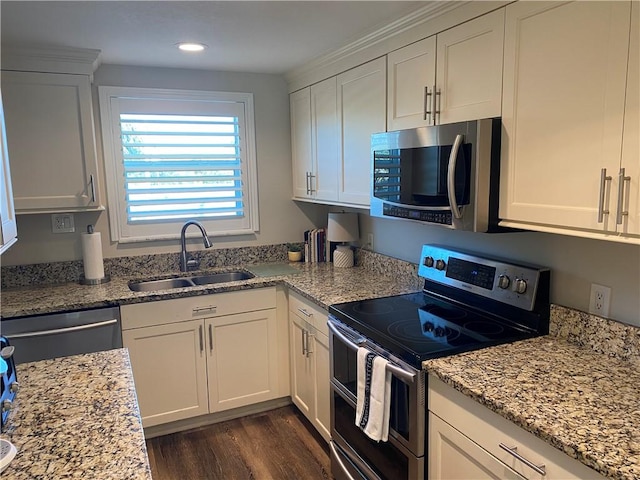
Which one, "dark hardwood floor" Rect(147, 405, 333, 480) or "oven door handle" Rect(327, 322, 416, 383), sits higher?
"oven door handle" Rect(327, 322, 416, 383)

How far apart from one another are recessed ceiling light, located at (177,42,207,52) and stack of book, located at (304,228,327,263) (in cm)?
145

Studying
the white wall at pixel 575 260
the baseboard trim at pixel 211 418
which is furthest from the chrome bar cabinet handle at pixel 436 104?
the baseboard trim at pixel 211 418

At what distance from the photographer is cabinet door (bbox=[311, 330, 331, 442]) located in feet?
8.29

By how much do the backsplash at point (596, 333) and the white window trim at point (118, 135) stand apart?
2281 millimetres

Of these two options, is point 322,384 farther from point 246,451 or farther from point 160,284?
point 160,284

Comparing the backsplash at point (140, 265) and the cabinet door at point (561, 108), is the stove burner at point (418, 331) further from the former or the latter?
the backsplash at point (140, 265)

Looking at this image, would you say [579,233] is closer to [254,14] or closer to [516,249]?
[516,249]

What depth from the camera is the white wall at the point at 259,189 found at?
2941 mm

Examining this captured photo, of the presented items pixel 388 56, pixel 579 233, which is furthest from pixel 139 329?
pixel 579 233

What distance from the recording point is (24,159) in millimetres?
2643

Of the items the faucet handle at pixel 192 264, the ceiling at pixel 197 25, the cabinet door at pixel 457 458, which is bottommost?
the cabinet door at pixel 457 458

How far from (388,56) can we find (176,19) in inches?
39.4

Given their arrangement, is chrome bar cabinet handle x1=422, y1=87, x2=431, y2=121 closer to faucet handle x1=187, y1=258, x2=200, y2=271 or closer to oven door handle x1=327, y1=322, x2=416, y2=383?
oven door handle x1=327, y1=322, x2=416, y2=383

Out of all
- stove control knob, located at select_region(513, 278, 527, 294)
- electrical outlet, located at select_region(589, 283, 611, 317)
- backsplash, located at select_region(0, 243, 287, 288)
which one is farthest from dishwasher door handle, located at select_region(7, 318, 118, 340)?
electrical outlet, located at select_region(589, 283, 611, 317)
